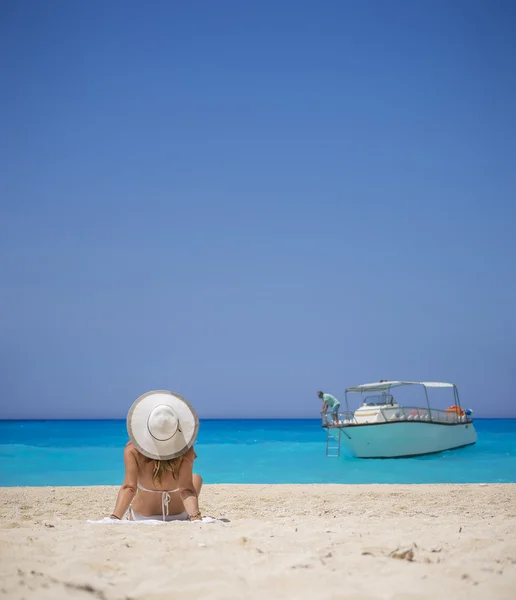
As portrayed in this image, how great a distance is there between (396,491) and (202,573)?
9.76 meters

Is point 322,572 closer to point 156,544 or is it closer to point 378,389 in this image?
point 156,544

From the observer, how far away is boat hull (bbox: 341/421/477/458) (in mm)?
23562

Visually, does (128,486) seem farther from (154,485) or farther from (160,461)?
(160,461)

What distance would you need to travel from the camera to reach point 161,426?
18.2 ft

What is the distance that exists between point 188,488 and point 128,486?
0.57 meters

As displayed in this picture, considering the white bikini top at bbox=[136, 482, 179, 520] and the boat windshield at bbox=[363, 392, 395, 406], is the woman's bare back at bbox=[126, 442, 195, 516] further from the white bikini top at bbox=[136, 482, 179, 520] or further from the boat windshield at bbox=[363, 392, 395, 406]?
the boat windshield at bbox=[363, 392, 395, 406]

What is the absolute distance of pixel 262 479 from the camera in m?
20.2

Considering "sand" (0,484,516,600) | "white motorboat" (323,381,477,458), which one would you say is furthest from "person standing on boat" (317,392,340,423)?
"sand" (0,484,516,600)

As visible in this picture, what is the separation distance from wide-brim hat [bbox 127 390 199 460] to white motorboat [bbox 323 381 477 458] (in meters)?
18.8

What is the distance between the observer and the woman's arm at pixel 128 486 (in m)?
5.76

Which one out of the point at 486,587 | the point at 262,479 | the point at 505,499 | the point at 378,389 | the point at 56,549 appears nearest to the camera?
the point at 486,587

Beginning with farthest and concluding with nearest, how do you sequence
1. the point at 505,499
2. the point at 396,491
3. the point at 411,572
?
1. the point at 396,491
2. the point at 505,499
3. the point at 411,572

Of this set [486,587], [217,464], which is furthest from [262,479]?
[486,587]

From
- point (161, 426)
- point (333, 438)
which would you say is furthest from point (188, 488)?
point (333, 438)
